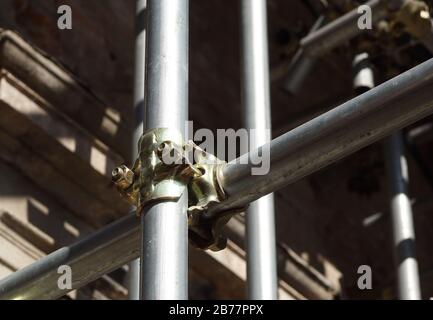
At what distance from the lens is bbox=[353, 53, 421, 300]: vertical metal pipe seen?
1060cm

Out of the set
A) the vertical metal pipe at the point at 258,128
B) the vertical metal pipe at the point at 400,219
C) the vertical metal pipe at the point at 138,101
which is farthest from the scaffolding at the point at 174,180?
the vertical metal pipe at the point at 400,219

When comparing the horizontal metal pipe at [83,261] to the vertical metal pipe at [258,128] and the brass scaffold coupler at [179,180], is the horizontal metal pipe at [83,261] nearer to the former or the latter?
the brass scaffold coupler at [179,180]

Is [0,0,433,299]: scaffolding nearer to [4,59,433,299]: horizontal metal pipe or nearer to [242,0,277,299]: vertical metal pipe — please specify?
[4,59,433,299]: horizontal metal pipe

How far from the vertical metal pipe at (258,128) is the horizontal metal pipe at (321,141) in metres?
1.45

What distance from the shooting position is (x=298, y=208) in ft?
39.5

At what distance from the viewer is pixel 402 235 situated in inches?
426

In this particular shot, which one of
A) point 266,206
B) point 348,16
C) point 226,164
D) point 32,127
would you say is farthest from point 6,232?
point 226,164

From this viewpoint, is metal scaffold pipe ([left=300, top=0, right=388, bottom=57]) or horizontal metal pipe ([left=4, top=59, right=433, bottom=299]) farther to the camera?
metal scaffold pipe ([left=300, top=0, right=388, bottom=57])

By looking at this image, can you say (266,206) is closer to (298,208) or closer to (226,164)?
(226,164)

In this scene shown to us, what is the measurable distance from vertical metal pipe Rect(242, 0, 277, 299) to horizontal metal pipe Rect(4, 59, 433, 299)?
1.45m

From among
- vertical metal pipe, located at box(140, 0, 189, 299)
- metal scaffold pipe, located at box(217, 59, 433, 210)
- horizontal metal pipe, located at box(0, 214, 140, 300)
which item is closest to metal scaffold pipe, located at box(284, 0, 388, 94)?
vertical metal pipe, located at box(140, 0, 189, 299)

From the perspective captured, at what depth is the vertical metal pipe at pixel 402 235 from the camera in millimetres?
10562

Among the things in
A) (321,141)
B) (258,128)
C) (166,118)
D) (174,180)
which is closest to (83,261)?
(174,180)
